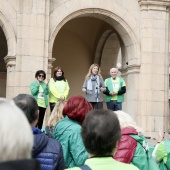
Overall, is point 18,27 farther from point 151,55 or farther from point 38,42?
point 151,55

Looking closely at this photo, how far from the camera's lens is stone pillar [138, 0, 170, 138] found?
1379cm

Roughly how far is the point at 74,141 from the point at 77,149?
0.27 ft

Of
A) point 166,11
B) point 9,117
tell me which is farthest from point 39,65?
point 9,117

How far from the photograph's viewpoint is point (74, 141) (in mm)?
4004

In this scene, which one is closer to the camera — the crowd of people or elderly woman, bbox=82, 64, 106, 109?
the crowd of people

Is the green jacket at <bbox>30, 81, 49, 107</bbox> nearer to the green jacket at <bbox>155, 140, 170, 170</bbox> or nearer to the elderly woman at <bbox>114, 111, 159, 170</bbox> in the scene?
the green jacket at <bbox>155, 140, 170, 170</bbox>

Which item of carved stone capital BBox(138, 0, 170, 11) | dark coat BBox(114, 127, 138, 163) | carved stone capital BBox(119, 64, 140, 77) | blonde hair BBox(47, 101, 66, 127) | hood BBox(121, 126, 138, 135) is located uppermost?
carved stone capital BBox(138, 0, 170, 11)

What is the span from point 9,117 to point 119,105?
33.2ft

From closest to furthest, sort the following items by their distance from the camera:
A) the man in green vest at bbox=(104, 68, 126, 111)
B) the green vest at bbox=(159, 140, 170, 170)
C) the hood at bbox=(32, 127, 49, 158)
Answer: the hood at bbox=(32, 127, 49, 158) → the green vest at bbox=(159, 140, 170, 170) → the man in green vest at bbox=(104, 68, 126, 111)

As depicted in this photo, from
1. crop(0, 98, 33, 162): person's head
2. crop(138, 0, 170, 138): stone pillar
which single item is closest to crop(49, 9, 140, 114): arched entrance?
crop(138, 0, 170, 138): stone pillar

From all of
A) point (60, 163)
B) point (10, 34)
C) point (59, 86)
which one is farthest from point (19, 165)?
point (10, 34)

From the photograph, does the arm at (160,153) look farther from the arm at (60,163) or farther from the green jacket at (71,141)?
the arm at (60,163)

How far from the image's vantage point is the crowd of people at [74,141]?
5.25 ft

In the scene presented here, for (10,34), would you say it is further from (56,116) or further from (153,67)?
(56,116)
